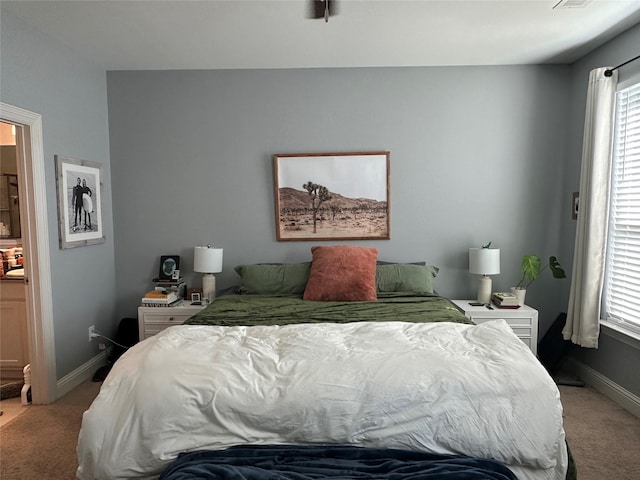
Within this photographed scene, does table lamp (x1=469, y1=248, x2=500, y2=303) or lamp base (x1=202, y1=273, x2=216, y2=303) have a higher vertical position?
table lamp (x1=469, y1=248, x2=500, y2=303)

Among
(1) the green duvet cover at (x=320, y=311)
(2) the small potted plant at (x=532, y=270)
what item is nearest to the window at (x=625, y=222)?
(2) the small potted plant at (x=532, y=270)

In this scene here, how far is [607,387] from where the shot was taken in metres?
3.02

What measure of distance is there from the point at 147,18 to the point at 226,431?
2552 millimetres

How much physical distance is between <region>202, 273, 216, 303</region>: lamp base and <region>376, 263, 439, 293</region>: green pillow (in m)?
1.46

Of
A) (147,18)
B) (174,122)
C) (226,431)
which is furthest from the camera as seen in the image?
(174,122)

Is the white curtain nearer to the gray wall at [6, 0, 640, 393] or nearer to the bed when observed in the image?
the gray wall at [6, 0, 640, 393]

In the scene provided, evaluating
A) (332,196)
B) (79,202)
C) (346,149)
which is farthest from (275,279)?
(79,202)

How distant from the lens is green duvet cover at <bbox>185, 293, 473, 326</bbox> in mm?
2607

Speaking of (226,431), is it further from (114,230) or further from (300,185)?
(114,230)

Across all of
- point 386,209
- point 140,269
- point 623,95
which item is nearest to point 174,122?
point 140,269

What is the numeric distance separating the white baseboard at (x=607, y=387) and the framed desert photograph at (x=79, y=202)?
418 cm

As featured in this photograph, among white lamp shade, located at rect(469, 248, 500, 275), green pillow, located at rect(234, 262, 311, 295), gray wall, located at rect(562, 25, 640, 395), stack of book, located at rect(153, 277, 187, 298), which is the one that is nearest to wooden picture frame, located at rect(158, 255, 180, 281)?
stack of book, located at rect(153, 277, 187, 298)

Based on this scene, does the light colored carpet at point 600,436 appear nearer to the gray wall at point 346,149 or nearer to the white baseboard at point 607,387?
the white baseboard at point 607,387

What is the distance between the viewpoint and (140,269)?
3859 millimetres
